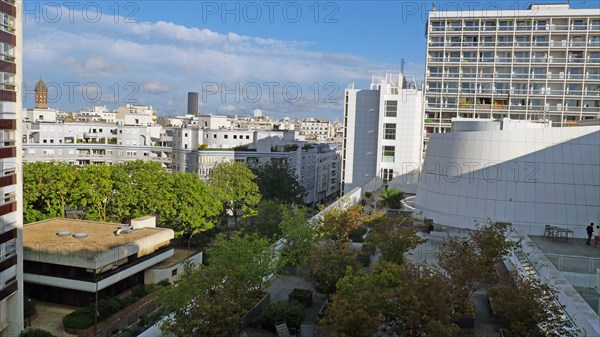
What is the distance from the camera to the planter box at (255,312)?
1650 cm

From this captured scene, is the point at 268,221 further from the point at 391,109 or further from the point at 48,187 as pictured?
the point at 391,109

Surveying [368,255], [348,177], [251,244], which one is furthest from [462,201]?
[348,177]

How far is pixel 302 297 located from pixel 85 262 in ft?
48.4

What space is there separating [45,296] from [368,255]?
19499mm

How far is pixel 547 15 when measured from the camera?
2144 inches

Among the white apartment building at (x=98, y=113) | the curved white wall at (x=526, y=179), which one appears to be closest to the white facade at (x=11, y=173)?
the curved white wall at (x=526, y=179)

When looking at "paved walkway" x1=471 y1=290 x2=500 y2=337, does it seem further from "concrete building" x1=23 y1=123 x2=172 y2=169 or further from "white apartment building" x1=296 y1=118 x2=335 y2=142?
"white apartment building" x1=296 y1=118 x2=335 y2=142

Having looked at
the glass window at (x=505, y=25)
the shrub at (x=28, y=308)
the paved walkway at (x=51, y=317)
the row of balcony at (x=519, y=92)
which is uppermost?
the glass window at (x=505, y=25)

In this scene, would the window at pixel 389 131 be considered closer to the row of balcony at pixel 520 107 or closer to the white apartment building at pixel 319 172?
the row of balcony at pixel 520 107

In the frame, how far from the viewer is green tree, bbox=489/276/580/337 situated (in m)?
12.6

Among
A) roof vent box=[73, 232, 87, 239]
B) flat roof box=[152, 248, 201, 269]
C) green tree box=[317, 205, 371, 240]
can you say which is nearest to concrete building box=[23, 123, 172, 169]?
flat roof box=[152, 248, 201, 269]

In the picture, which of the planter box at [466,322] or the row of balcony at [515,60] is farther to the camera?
the row of balcony at [515,60]

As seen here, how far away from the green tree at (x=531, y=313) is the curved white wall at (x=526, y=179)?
1439cm

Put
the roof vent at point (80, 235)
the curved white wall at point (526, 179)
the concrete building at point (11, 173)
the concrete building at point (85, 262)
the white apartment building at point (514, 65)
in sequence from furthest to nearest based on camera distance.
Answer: the white apartment building at point (514, 65), the roof vent at point (80, 235), the concrete building at point (85, 262), the curved white wall at point (526, 179), the concrete building at point (11, 173)
